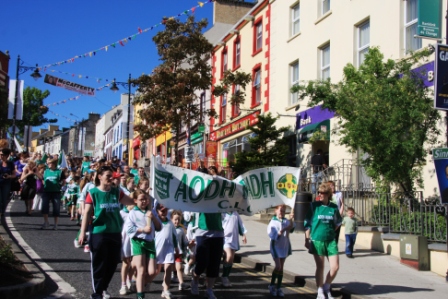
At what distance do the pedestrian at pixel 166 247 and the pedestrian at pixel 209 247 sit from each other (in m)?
0.42

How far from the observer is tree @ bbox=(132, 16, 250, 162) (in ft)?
78.2

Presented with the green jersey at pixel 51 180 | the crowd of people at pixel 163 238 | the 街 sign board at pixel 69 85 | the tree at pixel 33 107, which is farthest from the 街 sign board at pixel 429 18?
the tree at pixel 33 107

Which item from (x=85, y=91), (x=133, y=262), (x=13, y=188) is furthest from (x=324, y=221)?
(x=85, y=91)

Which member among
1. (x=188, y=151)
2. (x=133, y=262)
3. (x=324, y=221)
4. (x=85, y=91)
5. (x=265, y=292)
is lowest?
(x=265, y=292)

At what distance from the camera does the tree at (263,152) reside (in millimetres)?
20984

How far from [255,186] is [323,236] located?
4.38 ft

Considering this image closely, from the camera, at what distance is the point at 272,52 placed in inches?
1035

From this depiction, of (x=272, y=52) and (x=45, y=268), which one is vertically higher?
(x=272, y=52)

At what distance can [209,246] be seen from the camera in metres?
8.52

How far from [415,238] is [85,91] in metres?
22.9

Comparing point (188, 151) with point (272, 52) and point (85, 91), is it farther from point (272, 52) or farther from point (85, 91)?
point (85, 91)

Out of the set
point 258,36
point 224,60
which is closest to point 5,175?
point 258,36

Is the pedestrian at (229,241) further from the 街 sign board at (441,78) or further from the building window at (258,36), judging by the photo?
the building window at (258,36)

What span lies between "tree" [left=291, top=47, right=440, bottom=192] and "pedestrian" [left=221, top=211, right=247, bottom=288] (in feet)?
13.2
